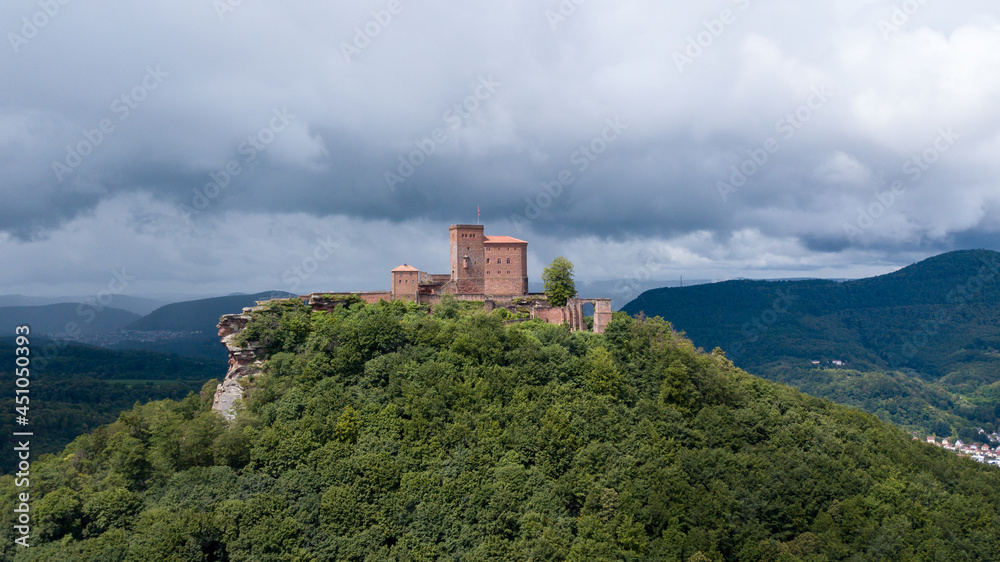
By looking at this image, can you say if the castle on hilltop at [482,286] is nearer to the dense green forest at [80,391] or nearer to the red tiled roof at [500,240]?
the red tiled roof at [500,240]

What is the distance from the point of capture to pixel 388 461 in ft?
128

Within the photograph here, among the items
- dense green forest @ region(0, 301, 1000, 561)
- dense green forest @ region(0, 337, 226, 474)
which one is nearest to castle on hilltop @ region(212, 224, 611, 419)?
dense green forest @ region(0, 301, 1000, 561)

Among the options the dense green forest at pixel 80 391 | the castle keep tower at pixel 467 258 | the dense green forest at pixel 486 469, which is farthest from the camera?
the dense green forest at pixel 80 391

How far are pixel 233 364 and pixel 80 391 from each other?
118 m

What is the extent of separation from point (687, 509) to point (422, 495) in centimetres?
1708

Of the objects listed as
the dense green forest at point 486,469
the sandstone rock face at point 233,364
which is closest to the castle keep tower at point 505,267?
the dense green forest at point 486,469

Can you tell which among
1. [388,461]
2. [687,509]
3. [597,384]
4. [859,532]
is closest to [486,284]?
[597,384]

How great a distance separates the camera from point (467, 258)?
6588cm

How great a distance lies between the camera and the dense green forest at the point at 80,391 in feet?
358

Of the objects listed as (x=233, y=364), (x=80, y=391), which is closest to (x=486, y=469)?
(x=233, y=364)

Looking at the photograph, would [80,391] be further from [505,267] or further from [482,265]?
[505,267]

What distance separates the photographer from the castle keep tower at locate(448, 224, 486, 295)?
65.5m

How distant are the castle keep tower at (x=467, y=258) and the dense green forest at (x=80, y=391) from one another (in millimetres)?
79361

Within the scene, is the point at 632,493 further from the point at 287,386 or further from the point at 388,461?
the point at 287,386
